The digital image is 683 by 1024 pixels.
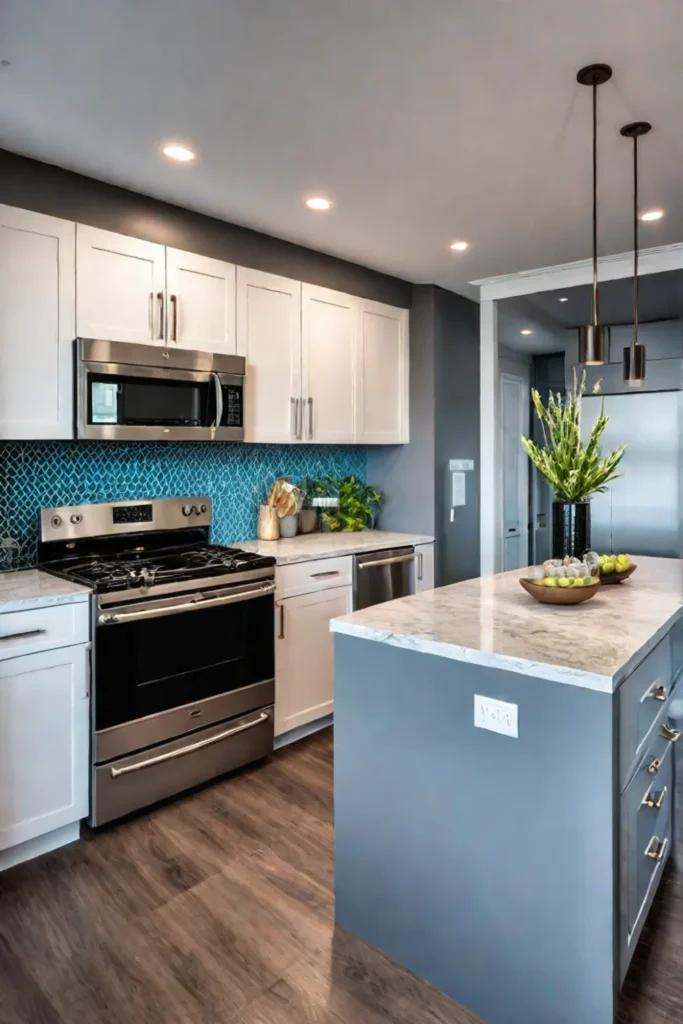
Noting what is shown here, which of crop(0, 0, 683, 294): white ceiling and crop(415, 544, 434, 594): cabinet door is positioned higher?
crop(0, 0, 683, 294): white ceiling

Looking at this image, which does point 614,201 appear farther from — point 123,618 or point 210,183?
point 123,618

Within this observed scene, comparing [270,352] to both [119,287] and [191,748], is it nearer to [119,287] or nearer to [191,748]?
[119,287]

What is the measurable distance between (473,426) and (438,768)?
324 centimetres

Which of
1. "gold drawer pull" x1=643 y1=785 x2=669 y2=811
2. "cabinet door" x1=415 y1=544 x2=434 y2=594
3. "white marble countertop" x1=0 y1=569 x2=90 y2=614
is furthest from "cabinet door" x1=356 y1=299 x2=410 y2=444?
"gold drawer pull" x1=643 y1=785 x2=669 y2=811

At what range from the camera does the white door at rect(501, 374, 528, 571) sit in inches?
233

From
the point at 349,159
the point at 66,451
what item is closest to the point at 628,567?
the point at 349,159

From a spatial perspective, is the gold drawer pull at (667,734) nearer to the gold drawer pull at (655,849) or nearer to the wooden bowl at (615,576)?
the gold drawer pull at (655,849)

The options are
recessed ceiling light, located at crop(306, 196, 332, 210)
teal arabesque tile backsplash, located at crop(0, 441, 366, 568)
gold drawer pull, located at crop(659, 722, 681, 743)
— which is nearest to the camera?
gold drawer pull, located at crop(659, 722, 681, 743)

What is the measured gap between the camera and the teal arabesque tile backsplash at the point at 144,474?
9.35ft

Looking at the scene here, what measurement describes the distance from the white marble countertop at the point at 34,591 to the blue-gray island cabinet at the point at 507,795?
3.50 ft

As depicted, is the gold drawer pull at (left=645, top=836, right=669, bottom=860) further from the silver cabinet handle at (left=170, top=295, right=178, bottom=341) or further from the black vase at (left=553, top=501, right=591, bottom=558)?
the silver cabinet handle at (left=170, top=295, right=178, bottom=341)

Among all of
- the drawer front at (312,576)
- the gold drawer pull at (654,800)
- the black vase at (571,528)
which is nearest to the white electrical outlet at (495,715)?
the gold drawer pull at (654,800)

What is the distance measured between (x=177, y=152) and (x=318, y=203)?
0.73 m

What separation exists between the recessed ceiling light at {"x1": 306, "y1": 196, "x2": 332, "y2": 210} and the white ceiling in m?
0.05
